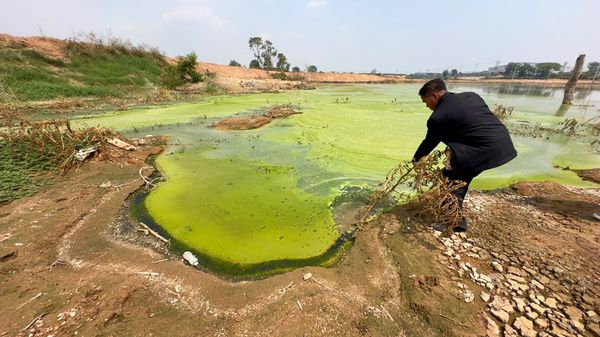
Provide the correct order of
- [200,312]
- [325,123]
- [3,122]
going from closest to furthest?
[200,312] → [3,122] → [325,123]

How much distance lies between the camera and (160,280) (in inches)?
91.4

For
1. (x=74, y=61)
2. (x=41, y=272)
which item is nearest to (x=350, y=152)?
(x=41, y=272)

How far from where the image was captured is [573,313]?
187 centimetres

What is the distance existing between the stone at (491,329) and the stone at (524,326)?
0.12 meters

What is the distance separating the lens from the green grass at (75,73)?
39.5 ft

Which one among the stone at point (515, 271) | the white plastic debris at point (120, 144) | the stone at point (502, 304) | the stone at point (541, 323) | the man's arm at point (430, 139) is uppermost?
the man's arm at point (430, 139)

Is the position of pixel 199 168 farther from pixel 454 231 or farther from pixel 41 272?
pixel 454 231

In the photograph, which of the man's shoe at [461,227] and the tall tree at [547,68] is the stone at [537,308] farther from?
the tall tree at [547,68]

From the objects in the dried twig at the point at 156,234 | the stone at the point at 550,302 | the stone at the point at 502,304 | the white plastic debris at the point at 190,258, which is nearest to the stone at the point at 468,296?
the stone at the point at 502,304

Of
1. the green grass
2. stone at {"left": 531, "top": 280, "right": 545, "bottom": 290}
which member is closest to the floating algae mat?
stone at {"left": 531, "top": 280, "right": 545, "bottom": 290}

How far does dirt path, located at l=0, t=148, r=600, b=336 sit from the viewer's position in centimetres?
189

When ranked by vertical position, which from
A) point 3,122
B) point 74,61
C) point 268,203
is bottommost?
point 268,203

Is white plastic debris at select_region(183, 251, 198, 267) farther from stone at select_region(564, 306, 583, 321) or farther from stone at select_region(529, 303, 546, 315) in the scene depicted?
stone at select_region(564, 306, 583, 321)

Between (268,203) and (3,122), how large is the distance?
27.1ft
